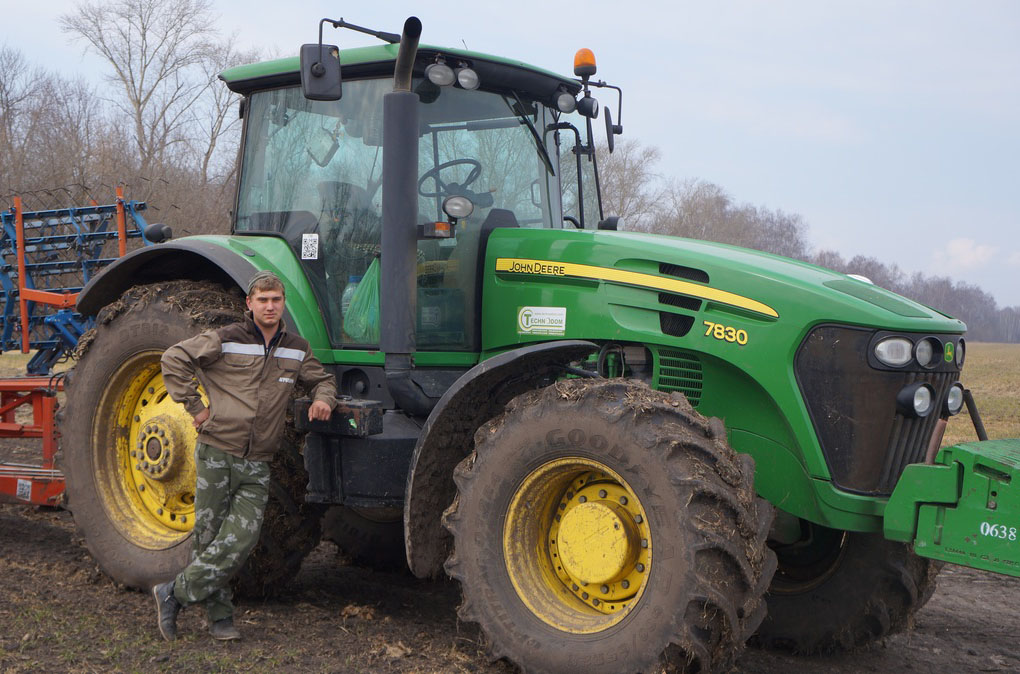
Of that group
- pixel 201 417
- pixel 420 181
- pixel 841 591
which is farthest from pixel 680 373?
pixel 201 417

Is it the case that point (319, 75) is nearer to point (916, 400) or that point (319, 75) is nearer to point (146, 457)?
point (146, 457)

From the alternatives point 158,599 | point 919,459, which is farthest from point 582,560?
point 158,599

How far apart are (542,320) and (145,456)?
83.7 inches

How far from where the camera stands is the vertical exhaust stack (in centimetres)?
441

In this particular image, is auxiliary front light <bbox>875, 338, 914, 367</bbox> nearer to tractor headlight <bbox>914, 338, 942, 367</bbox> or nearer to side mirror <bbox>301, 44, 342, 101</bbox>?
tractor headlight <bbox>914, 338, 942, 367</bbox>

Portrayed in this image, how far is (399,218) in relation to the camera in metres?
4.45

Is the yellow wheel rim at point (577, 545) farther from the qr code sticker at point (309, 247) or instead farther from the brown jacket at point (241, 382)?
the qr code sticker at point (309, 247)

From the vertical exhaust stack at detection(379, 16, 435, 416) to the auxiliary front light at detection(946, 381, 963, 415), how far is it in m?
2.26

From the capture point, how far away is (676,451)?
11.9 feet

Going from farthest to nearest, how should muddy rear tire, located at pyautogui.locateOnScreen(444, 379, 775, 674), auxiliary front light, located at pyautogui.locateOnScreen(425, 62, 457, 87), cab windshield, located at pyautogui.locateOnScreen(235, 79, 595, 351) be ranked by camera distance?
cab windshield, located at pyautogui.locateOnScreen(235, 79, 595, 351) < auxiliary front light, located at pyautogui.locateOnScreen(425, 62, 457, 87) < muddy rear tire, located at pyautogui.locateOnScreen(444, 379, 775, 674)

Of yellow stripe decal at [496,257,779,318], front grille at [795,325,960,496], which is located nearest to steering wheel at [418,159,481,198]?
yellow stripe decal at [496,257,779,318]

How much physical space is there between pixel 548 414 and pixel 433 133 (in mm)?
1602

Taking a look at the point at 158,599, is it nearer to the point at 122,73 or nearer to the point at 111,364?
the point at 111,364

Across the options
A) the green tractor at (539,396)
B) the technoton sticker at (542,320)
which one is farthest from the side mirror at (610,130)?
the technoton sticker at (542,320)
